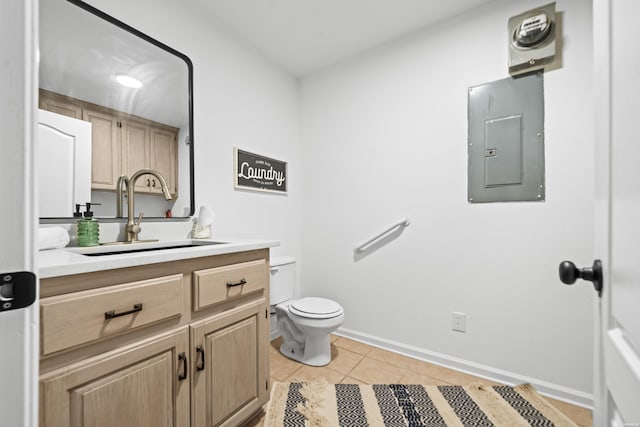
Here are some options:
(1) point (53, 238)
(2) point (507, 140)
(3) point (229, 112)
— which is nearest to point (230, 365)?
(1) point (53, 238)

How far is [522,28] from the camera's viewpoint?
157 centimetres

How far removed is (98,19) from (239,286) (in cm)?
144

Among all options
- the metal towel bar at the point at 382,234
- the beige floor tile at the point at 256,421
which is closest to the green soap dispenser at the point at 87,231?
the beige floor tile at the point at 256,421

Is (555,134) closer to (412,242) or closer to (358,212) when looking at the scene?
(412,242)

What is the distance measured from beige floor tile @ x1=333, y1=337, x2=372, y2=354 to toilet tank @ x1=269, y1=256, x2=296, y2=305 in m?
0.54

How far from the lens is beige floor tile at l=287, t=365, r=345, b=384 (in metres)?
1.69

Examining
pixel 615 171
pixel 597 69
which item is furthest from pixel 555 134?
pixel 615 171

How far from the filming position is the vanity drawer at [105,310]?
0.71 metres

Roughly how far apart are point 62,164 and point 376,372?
6.74ft

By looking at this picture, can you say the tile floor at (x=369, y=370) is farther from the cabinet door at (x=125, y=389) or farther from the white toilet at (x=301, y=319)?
the cabinet door at (x=125, y=389)

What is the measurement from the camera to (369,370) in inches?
71.3

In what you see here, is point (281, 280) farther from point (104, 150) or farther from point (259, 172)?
point (104, 150)

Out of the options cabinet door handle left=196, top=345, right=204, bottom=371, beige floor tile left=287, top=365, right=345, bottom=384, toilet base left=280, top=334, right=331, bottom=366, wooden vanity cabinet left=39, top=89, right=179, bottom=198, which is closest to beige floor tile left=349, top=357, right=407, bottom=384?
beige floor tile left=287, top=365, right=345, bottom=384

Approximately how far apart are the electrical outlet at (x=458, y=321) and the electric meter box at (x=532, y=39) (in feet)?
5.08
